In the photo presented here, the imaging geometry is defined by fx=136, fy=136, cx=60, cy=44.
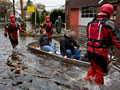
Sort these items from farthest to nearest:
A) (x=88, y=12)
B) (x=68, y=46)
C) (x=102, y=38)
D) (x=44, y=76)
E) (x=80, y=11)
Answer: (x=80, y=11) < (x=88, y=12) < (x=68, y=46) < (x=44, y=76) < (x=102, y=38)

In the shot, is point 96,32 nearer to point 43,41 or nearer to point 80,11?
point 43,41

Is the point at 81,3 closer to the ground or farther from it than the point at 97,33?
farther from it

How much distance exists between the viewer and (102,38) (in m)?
2.95

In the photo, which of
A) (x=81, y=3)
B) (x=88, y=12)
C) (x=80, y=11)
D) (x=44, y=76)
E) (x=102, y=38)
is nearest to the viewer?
(x=102, y=38)

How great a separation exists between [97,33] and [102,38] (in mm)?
153

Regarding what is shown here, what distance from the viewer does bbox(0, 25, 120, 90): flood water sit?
12.3 feet

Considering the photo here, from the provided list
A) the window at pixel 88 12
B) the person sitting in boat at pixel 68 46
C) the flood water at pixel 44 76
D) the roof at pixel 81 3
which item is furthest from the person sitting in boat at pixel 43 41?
the window at pixel 88 12

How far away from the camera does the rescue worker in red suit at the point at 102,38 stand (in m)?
2.81

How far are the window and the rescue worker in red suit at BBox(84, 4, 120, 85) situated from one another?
17050 millimetres

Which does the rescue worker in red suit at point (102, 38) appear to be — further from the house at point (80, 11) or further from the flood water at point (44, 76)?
the house at point (80, 11)

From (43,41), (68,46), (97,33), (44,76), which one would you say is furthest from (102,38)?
(43,41)

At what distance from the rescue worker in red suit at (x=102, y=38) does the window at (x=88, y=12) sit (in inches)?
671

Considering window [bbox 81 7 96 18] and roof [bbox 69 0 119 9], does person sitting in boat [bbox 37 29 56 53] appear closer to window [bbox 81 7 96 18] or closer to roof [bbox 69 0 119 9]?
roof [bbox 69 0 119 9]

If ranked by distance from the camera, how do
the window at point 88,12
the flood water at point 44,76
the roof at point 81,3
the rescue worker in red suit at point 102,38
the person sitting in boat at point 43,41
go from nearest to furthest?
the rescue worker in red suit at point 102,38, the flood water at point 44,76, the person sitting in boat at point 43,41, the roof at point 81,3, the window at point 88,12
